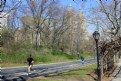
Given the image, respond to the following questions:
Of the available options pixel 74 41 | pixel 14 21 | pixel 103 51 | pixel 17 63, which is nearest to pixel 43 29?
pixel 14 21

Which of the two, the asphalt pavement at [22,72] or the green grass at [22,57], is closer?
the asphalt pavement at [22,72]

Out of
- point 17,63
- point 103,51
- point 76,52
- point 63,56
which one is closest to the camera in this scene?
point 103,51

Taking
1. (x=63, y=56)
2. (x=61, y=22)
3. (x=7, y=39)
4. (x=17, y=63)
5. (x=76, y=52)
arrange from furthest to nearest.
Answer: (x=76, y=52), (x=61, y=22), (x=63, y=56), (x=17, y=63), (x=7, y=39)

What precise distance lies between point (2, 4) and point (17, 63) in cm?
4736

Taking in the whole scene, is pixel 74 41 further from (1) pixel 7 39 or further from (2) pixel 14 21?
(1) pixel 7 39

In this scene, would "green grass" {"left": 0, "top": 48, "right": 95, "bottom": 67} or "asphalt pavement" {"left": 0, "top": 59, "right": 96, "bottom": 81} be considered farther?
"green grass" {"left": 0, "top": 48, "right": 95, "bottom": 67}

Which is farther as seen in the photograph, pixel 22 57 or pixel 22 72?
pixel 22 57

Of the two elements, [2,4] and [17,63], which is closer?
[2,4]

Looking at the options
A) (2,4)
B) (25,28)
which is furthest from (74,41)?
(2,4)

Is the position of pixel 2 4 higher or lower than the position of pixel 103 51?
higher

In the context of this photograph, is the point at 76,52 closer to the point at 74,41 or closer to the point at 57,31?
the point at 74,41

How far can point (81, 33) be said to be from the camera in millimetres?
116375

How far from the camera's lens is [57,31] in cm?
9556

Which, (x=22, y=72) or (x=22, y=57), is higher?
(x=22, y=72)
